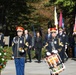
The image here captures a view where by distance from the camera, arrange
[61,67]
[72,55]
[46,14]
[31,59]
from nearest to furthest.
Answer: [61,67]
[31,59]
[72,55]
[46,14]

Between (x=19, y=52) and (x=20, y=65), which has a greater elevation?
(x=19, y=52)

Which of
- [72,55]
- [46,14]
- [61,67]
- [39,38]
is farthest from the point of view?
[46,14]

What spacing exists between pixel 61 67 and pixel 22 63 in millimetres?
1401

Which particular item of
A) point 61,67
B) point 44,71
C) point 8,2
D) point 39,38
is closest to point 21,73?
point 61,67

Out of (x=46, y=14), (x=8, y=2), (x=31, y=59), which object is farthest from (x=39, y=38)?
(x=46, y=14)

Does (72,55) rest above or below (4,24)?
below

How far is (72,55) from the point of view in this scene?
978 inches

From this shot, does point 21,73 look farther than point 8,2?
No

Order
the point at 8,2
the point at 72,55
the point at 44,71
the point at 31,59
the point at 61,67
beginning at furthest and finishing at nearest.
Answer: the point at 8,2
the point at 72,55
the point at 31,59
the point at 44,71
the point at 61,67

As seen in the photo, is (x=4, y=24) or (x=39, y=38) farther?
(x=4, y=24)

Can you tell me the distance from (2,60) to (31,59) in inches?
361

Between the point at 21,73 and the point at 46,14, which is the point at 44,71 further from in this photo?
the point at 46,14

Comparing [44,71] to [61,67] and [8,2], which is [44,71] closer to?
[61,67]

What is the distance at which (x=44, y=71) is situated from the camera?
16.7m
